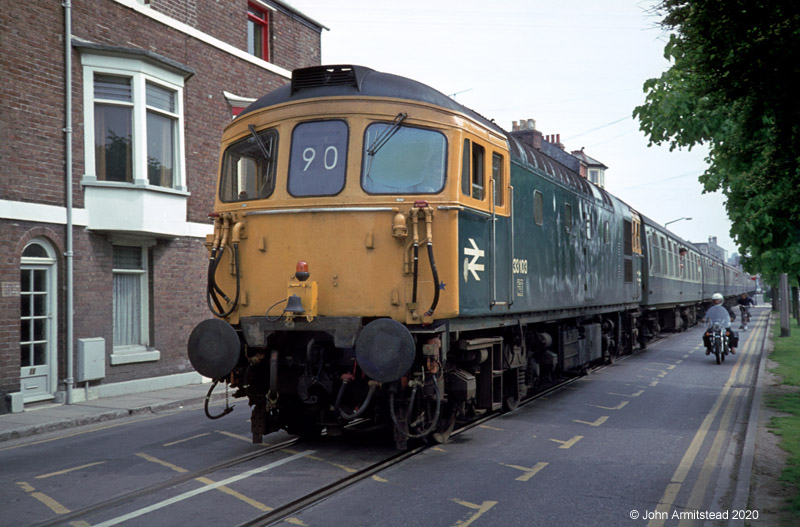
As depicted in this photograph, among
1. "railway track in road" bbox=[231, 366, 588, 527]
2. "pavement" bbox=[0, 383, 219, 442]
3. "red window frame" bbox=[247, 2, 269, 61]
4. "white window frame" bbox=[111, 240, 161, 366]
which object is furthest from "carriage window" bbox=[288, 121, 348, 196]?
"red window frame" bbox=[247, 2, 269, 61]

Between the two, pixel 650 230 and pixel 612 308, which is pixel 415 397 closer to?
pixel 612 308

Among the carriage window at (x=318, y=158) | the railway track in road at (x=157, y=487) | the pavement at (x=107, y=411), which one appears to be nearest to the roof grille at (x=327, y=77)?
the carriage window at (x=318, y=158)

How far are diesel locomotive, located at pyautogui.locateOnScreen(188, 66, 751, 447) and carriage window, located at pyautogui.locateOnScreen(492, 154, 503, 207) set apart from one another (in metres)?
0.02

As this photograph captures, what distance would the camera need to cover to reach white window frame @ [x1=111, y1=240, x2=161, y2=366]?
523 inches

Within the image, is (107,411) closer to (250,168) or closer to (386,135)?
(250,168)

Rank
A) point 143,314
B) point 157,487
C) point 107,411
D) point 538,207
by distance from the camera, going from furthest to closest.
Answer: point 143,314
point 107,411
point 538,207
point 157,487

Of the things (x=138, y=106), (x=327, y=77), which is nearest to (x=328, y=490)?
(x=327, y=77)

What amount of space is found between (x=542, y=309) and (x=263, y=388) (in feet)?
14.7

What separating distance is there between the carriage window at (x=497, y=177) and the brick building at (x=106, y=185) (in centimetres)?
734

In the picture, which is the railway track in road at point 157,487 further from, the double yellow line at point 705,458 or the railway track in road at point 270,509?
the double yellow line at point 705,458

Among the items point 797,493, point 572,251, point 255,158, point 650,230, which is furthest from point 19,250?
point 650,230

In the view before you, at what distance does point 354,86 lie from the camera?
7.29 metres

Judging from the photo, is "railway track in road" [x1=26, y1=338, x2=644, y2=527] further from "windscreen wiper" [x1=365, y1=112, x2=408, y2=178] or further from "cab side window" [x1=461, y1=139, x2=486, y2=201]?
"windscreen wiper" [x1=365, y1=112, x2=408, y2=178]

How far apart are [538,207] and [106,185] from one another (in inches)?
299
